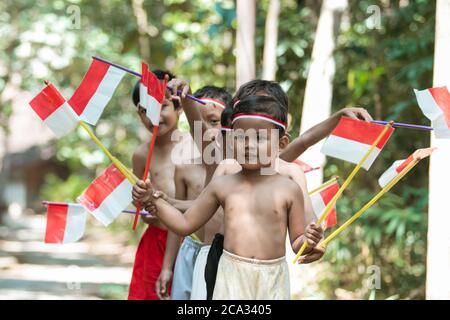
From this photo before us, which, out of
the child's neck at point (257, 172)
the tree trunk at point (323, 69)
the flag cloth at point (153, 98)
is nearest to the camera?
the child's neck at point (257, 172)

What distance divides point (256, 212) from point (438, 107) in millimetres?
975

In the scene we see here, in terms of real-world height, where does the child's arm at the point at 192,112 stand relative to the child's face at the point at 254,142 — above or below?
above

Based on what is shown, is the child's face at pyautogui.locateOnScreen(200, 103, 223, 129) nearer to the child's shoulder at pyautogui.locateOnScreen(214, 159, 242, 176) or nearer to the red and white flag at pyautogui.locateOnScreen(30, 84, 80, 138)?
the child's shoulder at pyautogui.locateOnScreen(214, 159, 242, 176)

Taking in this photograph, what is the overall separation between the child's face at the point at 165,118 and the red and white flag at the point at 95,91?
0.67m

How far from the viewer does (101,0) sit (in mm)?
14477

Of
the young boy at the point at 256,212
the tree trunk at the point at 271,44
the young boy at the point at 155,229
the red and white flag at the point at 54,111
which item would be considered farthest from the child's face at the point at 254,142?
the tree trunk at the point at 271,44

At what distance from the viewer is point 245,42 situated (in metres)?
5.96

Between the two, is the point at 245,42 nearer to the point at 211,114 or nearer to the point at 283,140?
the point at 211,114

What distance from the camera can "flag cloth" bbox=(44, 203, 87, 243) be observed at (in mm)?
3502

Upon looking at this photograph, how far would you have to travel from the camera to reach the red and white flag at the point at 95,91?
329cm

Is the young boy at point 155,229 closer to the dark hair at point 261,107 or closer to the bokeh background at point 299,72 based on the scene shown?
the dark hair at point 261,107

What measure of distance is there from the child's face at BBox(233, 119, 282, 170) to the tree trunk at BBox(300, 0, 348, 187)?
3382 millimetres

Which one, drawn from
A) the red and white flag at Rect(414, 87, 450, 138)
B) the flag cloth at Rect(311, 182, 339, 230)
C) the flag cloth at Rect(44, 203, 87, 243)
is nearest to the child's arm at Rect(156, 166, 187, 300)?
the flag cloth at Rect(44, 203, 87, 243)
